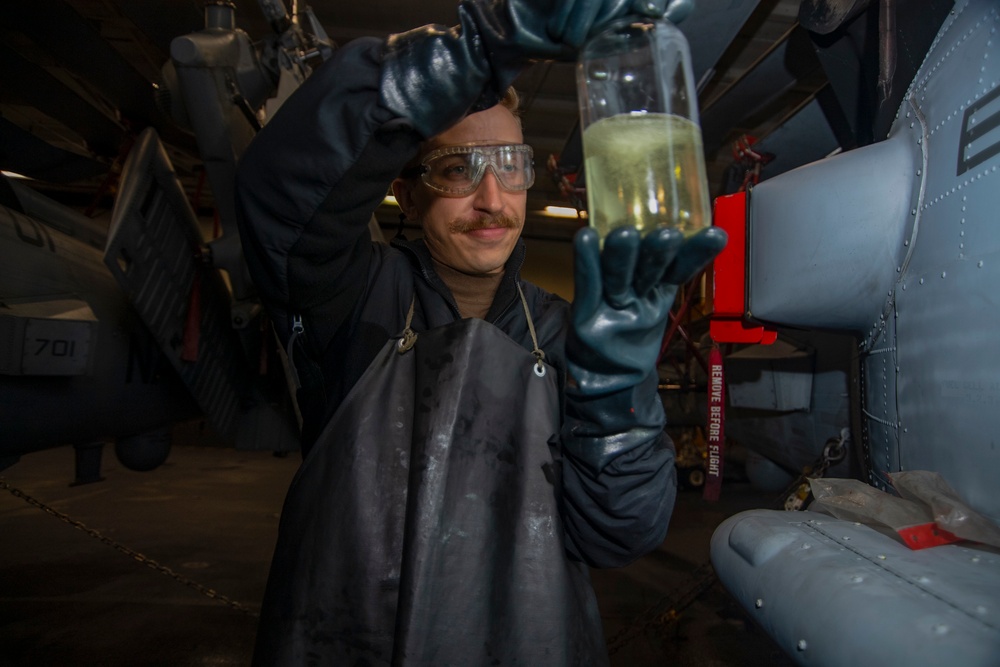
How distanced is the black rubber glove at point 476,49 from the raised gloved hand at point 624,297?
0.43m

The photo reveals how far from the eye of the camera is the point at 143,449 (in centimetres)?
391

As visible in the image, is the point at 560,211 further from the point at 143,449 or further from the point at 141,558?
the point at 141,558

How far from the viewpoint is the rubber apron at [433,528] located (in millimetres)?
1226

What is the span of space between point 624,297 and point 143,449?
13.1 ft

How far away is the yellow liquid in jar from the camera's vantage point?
0.95 metres

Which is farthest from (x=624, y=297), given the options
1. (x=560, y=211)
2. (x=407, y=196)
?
(x=560, y=211)

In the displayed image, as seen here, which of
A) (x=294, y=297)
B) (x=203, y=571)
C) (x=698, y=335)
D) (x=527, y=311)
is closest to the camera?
(x=294, y=297)

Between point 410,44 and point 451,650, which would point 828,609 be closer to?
point 451,650

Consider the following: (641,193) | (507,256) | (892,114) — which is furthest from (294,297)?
(892,114)

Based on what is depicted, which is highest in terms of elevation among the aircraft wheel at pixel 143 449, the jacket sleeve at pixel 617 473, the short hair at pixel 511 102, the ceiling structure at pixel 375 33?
the ceiling structure at pixel 375 33

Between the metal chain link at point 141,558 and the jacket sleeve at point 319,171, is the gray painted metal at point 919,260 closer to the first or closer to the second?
the jacket sleeve at point 319,171

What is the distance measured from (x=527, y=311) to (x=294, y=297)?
0.54 metres

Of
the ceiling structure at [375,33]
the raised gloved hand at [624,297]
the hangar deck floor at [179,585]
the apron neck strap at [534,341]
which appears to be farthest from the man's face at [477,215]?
the ceiling structure at [375,33]

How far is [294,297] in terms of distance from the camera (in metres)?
1.31
